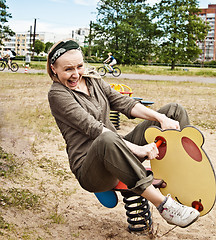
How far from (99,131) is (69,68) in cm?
45

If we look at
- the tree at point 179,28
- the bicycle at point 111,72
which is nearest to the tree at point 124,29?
the tree at point 179,28

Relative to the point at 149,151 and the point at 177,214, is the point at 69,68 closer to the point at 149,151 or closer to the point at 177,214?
the point at 149,151

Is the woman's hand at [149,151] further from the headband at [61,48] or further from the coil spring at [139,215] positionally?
the headband at [61,48]

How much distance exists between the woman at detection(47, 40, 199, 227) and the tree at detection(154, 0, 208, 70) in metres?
26.1

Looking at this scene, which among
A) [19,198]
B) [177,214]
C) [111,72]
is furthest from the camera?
[111,72]

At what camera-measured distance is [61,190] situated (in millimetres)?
3184

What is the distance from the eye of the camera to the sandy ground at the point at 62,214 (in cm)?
240

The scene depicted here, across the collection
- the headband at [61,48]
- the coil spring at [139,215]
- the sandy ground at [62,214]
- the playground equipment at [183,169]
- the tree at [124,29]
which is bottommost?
the sandy ground at [62,214]

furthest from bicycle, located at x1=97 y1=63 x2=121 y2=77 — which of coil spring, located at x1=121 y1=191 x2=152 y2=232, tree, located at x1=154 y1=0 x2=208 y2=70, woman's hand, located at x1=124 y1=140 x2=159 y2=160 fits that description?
woman's hand, located at x1=124 y1=140 x2=159 y2=160

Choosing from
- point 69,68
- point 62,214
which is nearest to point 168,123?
point 69,68

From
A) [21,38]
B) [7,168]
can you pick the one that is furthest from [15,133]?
[21,38]

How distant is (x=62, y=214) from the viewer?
106 inches

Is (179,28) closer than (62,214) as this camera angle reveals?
No

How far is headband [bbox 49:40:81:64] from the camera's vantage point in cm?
217
